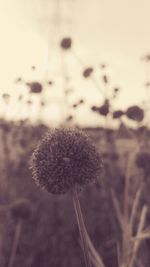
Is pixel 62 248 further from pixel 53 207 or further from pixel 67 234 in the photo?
pixel 53 207

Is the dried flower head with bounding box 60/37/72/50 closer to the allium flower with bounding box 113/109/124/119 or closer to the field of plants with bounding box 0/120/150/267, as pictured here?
the field of plants with bounding box 0/120/150/267

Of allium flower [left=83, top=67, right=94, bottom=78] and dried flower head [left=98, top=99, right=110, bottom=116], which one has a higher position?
allium flower [left=83, top=67, right=94, bottom=78]

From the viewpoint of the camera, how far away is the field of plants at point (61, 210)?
3.33m

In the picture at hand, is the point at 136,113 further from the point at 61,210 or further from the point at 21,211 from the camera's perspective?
the point at 61,210

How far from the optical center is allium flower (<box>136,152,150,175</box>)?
3005mm

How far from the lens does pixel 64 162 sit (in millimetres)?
1688

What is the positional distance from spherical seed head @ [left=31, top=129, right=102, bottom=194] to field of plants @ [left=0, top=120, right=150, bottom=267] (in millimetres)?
1225

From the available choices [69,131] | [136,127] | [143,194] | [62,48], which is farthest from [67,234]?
[69,131]

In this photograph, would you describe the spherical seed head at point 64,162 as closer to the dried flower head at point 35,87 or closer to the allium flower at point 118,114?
the allium flower at point 118,114

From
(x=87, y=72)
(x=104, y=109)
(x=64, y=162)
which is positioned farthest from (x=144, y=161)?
(x=64, y=162)

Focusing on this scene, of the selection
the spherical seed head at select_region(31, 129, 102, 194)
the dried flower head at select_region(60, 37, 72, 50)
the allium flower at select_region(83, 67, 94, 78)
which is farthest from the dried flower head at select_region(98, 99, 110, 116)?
the spherical seed head at select_region(31, 129, 102, 194)

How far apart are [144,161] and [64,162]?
1486 mm

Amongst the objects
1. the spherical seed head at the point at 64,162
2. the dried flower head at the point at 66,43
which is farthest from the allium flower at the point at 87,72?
the spherical seed head at the point at 64,162

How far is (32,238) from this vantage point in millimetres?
3660
